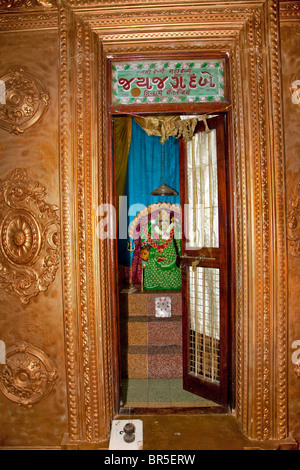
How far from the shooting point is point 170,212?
4.32m

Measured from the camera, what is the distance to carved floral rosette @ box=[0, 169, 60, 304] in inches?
80.1

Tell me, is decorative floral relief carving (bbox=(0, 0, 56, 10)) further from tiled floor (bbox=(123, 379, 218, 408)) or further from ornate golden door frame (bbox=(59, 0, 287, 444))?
tiled floor (bbox=(123, 379, 218, 408))

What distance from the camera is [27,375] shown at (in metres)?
2.04

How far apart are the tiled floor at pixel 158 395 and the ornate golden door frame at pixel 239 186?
0.67m

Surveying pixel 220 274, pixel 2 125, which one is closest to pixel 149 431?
pixel 220 274

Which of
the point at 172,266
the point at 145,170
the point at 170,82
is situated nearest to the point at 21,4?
the point at 170,82

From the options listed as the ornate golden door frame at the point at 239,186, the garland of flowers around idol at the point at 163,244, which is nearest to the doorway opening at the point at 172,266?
the garland of flowers around idol at the point at 163,244

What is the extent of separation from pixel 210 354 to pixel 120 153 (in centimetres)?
314

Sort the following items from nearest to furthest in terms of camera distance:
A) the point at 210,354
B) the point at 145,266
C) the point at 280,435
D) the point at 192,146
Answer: the point at 280,435, the point at 210,354, the point at 192,146, the point at 145,266

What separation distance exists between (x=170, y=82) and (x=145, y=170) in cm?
236

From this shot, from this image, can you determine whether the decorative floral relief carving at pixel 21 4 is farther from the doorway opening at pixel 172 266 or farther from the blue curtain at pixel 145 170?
the blue curtain at pixel 145 170

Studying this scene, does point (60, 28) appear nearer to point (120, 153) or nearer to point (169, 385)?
point (120, 153)

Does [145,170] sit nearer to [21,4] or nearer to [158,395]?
[21,4]

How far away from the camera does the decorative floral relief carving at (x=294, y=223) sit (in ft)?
6.59
